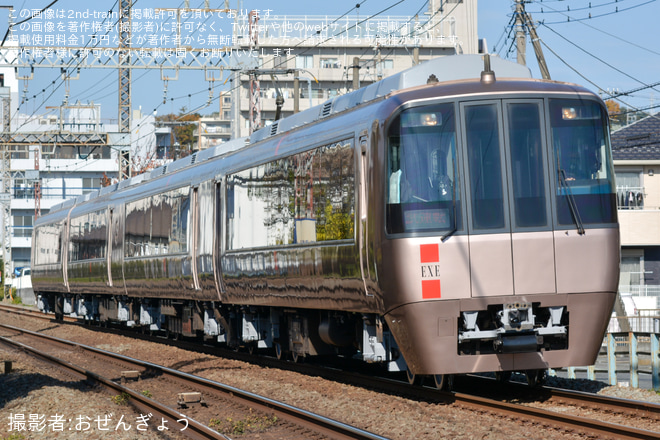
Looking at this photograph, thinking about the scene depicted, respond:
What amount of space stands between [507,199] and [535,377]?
2295 millimetres

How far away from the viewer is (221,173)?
16312 millimetres

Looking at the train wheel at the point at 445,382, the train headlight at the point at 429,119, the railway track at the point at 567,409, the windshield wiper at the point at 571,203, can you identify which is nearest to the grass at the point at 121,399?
the railway track at the point at 567,409

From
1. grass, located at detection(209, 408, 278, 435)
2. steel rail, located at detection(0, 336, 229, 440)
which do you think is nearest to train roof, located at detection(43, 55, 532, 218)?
grass, located at detection(209, 408, 278, 435)

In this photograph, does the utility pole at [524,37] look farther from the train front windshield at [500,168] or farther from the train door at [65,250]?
the train door at [65,250]

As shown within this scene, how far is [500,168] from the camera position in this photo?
9.95 m

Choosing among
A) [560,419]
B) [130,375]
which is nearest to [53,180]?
[130,375]

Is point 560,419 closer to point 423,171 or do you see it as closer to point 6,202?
point 423,171

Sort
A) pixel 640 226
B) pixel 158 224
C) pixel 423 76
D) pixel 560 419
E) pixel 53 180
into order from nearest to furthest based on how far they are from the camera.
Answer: pixel 560 419
pixel 423 76
pixel 158 224
pixel 640 226
pixel 53 180

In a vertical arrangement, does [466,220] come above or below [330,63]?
below

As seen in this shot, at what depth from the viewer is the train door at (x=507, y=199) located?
9.78 meters

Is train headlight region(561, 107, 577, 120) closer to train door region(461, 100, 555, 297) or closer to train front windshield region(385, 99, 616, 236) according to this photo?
train front windshield region(385, 99, 616, 236)

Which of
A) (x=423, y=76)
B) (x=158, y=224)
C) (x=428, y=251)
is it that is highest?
(x=423, y=76)

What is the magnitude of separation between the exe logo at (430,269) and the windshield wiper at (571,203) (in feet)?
4.63

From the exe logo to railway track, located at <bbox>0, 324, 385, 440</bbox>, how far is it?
5.30 ft
